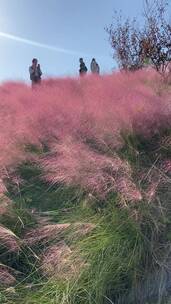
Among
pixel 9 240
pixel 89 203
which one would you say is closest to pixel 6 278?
pixel 9 240

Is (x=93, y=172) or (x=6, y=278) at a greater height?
(x=93, y=172)

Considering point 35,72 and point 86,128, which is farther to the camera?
point 35,72

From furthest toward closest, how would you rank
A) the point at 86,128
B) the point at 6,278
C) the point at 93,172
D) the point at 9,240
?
the point at 86,128
the point at 93,172
the point at 9,240
the point at 6,278

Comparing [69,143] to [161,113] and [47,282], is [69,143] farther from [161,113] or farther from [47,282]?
[47,282]

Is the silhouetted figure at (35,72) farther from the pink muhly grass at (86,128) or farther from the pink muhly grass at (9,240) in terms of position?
the pink muhly grass at (9,240)

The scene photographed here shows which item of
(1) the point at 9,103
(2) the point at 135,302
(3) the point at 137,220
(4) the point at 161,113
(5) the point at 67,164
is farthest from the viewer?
(1) the point at 9,103

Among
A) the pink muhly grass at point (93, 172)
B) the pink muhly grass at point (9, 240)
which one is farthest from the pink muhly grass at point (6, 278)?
the pink muhly grass at point (93, 172)

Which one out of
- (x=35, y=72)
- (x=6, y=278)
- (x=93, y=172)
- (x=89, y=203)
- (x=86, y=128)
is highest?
(x=35, y=72)

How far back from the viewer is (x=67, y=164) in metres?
4.27

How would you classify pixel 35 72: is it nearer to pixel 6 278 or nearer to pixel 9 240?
pixel 9 240

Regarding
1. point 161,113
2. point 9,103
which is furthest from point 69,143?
point 9,103

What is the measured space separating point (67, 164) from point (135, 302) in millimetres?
1250

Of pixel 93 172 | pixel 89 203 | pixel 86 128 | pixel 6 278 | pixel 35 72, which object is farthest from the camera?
pixel 35 72

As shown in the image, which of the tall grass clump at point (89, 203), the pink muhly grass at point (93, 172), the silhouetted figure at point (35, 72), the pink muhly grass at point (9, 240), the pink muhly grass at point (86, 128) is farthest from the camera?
the silhouetted figure at point (35, 72)
